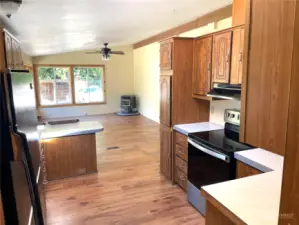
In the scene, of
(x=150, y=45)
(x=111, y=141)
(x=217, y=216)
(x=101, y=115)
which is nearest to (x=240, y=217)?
(x=217, y=216)

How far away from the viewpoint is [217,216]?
158cm

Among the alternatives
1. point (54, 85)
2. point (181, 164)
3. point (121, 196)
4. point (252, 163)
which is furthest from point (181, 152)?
point (54, 85)

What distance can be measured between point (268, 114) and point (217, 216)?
0.78 m

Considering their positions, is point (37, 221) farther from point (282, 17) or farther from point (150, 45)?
point (150, 45)

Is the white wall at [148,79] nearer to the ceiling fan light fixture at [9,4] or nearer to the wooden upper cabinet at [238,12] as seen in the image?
the wooden upper cabinet at [238,12]

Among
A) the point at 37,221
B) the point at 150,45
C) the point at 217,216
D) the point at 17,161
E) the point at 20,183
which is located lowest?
the point at 217,216

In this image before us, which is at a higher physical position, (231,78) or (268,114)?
(231,78)

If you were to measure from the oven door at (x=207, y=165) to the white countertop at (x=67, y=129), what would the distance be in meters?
1.68

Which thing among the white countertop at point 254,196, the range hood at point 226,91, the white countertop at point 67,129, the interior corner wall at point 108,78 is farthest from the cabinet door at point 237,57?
the interior corner wall at point 108,78

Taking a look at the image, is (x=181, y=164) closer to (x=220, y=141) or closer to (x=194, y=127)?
(x=194, y=127)

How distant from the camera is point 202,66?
321cm

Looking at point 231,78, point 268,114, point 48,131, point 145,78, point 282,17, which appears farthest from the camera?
point 145,78

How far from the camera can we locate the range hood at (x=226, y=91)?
8.45 ft

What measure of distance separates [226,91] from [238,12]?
0.86 meters
